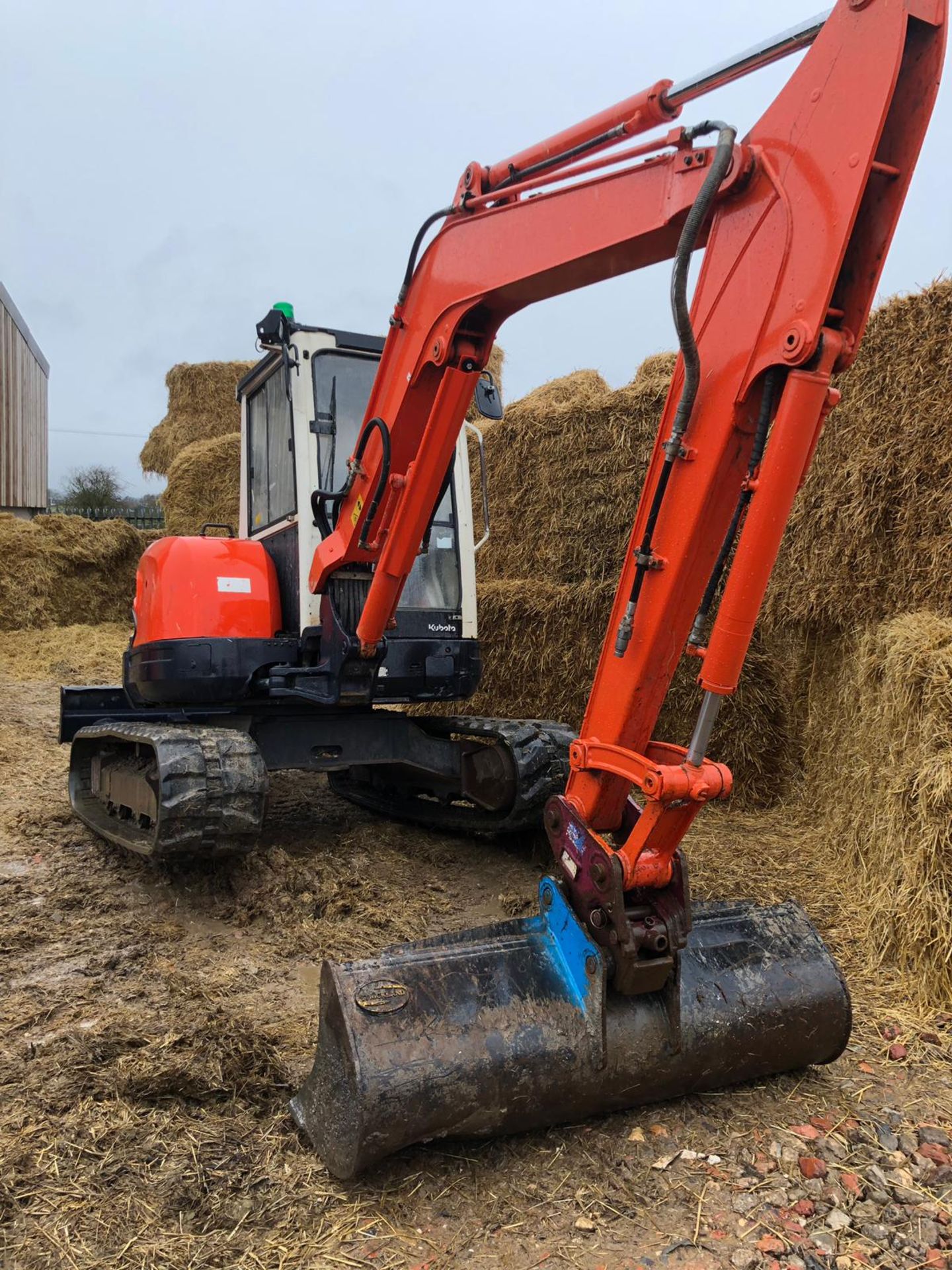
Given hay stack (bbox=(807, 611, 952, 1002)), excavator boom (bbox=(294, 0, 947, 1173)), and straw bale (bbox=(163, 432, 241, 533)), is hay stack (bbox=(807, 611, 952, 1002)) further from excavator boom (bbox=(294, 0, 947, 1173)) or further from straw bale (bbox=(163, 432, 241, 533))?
straw bale (bbox=(163, 432, 241, 533))

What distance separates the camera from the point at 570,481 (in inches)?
276

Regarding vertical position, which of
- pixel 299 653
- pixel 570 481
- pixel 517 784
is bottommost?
pixel 517 784

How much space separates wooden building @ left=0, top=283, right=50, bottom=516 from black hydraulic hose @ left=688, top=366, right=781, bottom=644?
13.3 meters

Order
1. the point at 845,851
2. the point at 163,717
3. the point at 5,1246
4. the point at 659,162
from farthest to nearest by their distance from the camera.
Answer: the point at 163,717
the point at 845,851
the point at 659,162
the point at 5,1246

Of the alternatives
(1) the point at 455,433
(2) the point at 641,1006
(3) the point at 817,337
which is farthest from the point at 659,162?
(2) the point at 641,1006

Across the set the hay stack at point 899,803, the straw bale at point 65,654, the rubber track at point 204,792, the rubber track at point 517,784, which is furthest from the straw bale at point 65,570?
the hay stack at point 899,803

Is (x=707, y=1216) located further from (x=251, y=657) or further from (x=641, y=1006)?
(x=251, y=657)

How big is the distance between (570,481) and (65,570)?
9.63 m

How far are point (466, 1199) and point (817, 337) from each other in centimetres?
240

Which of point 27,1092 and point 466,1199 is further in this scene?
point 27,1092

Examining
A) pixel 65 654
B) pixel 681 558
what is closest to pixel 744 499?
pixel 681 558

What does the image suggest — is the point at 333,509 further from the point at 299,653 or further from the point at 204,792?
the point at 204,792

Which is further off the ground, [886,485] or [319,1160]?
[886,485]

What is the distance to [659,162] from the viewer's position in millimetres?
2609
